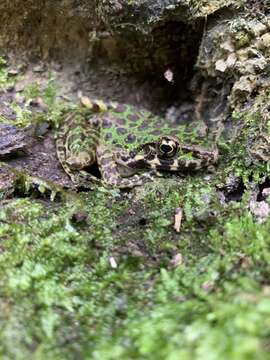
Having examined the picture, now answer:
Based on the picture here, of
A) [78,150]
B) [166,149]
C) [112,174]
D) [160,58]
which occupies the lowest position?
[112,174]

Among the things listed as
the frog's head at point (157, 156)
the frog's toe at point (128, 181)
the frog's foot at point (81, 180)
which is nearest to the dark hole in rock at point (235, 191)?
the frog's head at point (157, 156)

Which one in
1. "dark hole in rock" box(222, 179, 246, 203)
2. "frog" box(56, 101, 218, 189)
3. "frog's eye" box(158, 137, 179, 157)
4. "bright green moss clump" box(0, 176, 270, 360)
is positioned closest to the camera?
"bright green moss clump" box(0, 176, 270, 360)

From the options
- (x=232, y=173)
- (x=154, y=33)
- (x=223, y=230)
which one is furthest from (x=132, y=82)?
(x=223, y=230)

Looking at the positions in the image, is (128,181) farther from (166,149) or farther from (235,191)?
(235,191)

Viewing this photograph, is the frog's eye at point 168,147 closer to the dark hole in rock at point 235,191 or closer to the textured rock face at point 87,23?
the dark hole in rock at point 235,191

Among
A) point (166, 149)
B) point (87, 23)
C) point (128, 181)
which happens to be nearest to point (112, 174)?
point (128, 181)

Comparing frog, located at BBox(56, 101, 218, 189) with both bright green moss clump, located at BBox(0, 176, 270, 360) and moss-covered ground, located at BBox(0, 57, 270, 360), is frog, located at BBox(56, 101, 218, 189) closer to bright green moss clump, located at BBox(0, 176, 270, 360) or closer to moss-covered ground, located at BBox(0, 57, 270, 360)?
moss-covered ground, located at BBox(0, 57, 270, 360)

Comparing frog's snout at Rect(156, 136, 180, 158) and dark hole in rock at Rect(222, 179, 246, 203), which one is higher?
frog's snout at Rect(156, 136, 180, 158)

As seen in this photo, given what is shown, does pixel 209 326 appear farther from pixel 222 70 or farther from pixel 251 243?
pixel 222 70

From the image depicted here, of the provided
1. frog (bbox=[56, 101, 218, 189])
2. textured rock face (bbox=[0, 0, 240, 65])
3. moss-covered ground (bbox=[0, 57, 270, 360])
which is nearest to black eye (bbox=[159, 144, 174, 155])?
frog (bbox=[56, 101, 218, 189])
